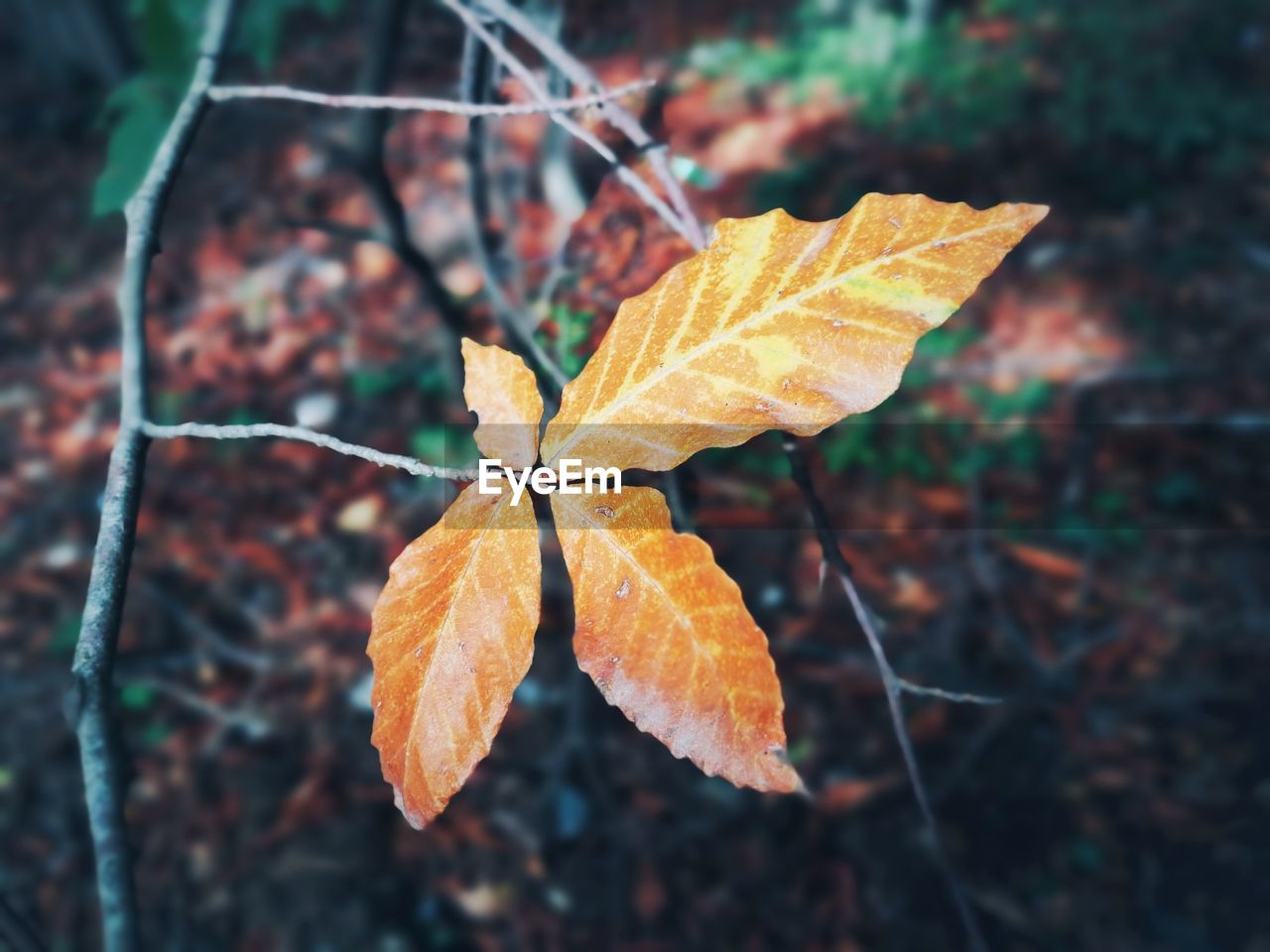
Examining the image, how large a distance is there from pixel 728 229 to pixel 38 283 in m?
3.13

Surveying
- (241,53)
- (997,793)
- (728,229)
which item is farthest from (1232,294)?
(241,53)

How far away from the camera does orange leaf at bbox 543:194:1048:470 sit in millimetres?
355

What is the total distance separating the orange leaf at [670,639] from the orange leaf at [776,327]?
0.04 metres

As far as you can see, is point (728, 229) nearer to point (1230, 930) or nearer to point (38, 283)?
point (1230, 930)

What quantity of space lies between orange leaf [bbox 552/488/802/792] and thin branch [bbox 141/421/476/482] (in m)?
0.06

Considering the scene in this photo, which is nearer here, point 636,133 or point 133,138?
point 636,133

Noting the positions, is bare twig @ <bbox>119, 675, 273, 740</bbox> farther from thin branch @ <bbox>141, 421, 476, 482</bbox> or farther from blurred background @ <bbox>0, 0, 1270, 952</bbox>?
thin branch @ <bbox>141, 421, 476, 482</bbox>

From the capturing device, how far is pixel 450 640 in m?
0.38

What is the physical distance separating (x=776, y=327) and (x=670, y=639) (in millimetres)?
148

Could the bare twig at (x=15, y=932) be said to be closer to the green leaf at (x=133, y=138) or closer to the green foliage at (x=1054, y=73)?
the green leaf at (x=133, y=138)

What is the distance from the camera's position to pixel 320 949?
1.54 meters

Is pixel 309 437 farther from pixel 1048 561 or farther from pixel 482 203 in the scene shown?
pixel 1048 561

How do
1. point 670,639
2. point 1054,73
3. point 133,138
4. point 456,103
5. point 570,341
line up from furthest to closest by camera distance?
1. point 1054,73
2. point 133,138
3. point 570,341
4. point 456,103
5. point 670,639

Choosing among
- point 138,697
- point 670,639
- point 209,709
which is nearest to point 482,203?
point 670,639
